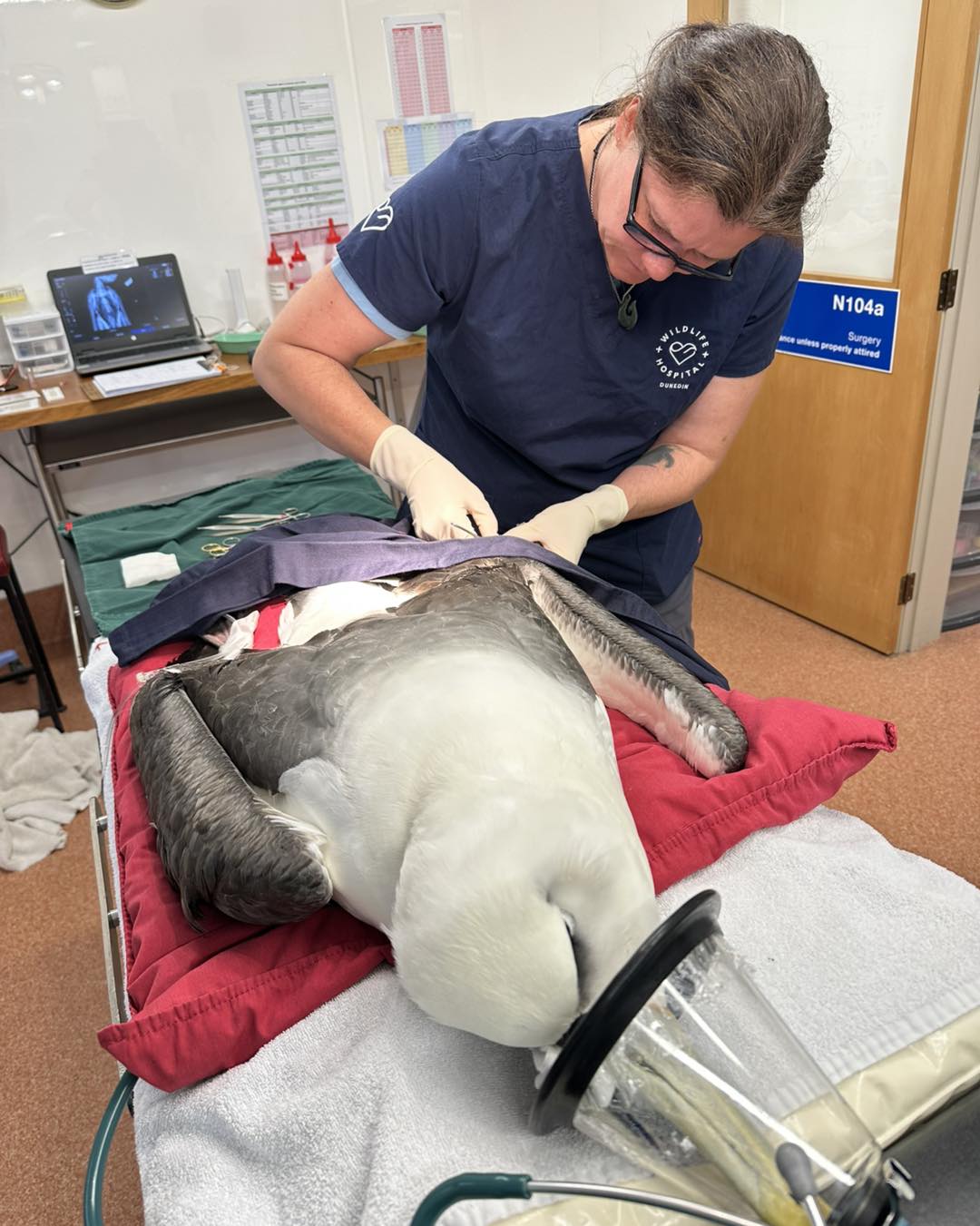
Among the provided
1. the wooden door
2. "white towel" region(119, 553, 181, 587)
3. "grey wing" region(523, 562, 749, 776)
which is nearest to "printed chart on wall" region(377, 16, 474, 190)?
the wooden door

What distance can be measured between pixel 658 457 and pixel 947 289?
4.43 feet

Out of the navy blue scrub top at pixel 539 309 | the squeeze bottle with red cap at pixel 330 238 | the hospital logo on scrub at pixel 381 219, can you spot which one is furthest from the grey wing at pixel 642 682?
the squeeze bottle with red cap at pixel 330 238

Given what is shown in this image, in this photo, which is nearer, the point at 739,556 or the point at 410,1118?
the point at 410,1118

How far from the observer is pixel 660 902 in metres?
0.93

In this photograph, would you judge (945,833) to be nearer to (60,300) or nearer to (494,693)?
(494,693)

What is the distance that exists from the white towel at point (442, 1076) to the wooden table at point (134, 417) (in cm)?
227

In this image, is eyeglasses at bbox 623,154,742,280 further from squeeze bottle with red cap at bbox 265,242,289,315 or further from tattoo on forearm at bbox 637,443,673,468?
squeeze bottle with red cap at bbox 265,242,289,315

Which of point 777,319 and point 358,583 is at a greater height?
point 777,319

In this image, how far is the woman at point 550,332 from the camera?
1.37 m

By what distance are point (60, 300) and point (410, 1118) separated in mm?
2971

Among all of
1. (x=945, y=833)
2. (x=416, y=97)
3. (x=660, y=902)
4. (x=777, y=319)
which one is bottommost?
(x=945, y=833)

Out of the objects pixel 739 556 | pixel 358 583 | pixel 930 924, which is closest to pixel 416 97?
pixel 739 556

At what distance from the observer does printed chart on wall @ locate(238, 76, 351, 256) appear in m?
3.20

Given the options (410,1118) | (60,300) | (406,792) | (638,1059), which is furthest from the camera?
(60,300)
